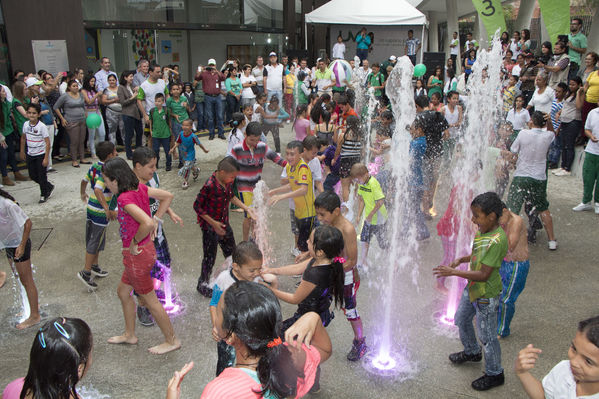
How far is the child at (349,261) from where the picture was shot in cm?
430

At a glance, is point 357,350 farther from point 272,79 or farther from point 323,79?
point 323,79

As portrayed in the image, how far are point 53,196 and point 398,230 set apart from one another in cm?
623

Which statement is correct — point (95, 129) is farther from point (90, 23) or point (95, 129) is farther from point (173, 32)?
point (173, 32)

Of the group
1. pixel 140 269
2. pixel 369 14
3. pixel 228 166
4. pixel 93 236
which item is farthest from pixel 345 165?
pixel 369 14

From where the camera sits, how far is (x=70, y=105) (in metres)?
10.6

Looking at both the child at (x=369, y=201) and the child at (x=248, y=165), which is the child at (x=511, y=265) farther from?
the child at (x=248, y=165)

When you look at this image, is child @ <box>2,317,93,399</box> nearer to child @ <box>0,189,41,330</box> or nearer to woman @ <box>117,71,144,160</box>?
child @ <box>0,189,41,330</box>

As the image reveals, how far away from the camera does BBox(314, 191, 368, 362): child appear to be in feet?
14.1

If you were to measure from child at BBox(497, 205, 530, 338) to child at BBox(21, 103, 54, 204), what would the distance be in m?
7.20

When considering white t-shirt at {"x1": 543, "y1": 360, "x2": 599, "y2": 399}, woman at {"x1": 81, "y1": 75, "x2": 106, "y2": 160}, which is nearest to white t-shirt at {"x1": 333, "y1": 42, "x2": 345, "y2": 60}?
woman at {"x1": 81, "y1": 75, "x2": 106, "y2": 160}

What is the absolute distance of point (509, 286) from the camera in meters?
4.66

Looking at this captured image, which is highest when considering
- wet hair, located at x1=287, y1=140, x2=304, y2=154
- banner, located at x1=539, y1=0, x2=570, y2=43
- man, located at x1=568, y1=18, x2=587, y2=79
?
banner, located at x1=539, y1=0, x2=570, y2=43

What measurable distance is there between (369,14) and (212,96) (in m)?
9.36

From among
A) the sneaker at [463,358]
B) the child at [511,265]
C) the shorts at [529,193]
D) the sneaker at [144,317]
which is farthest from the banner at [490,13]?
the sneaker at [144,317]
